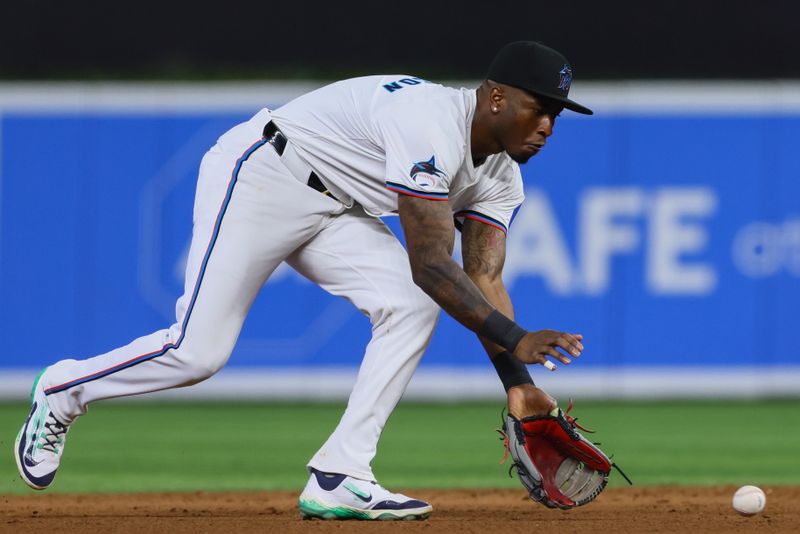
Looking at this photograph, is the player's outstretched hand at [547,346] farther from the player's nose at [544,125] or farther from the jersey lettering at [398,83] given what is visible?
the jersey lettering at [398,83]

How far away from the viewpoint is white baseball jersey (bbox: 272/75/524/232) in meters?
4.23

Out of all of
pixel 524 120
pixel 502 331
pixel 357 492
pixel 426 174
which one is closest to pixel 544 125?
pixel 524 120

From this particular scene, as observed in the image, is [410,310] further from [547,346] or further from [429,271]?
[547,346]

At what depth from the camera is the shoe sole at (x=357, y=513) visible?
4422 millimetres

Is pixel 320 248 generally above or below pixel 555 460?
above

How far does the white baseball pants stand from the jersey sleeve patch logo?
1.47 ft

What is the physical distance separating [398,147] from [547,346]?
2.50 ft

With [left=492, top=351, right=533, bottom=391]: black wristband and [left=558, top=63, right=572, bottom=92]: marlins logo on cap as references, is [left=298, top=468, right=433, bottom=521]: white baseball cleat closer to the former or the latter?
[left=492, top=351, right=533, bottom=391]: black wristband

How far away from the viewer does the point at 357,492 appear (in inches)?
174

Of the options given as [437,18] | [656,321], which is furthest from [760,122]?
[437,18]

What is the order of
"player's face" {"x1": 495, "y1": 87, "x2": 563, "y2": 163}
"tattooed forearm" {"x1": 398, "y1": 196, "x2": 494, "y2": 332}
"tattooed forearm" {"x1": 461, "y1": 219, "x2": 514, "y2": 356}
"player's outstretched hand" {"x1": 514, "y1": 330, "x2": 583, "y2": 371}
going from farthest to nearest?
"tattooed forearm" {"x1": 461, "y1": 219, "x2": 514, "y2": 356}, "player's face" {"x1": 495, "y1": 87, "x2": 563, "y2": 163}, "tattooed forearm" {"x1": 398, "y1": 196, "x2": 494, "y2": 332}, "player's outstretched hand" {"x1": 514, "y1": 330, "x2": 583, "y2": 371}

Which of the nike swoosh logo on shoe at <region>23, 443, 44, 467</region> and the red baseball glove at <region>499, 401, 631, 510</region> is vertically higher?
the red baseball glove at <region>499, 401, 631, 510</region>

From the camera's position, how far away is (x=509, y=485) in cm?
598

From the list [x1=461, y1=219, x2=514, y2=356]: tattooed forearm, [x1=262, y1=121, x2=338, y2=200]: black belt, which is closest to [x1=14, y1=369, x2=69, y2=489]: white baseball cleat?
[x1=262, y1=121, x2=338, y2=200]: black belt
